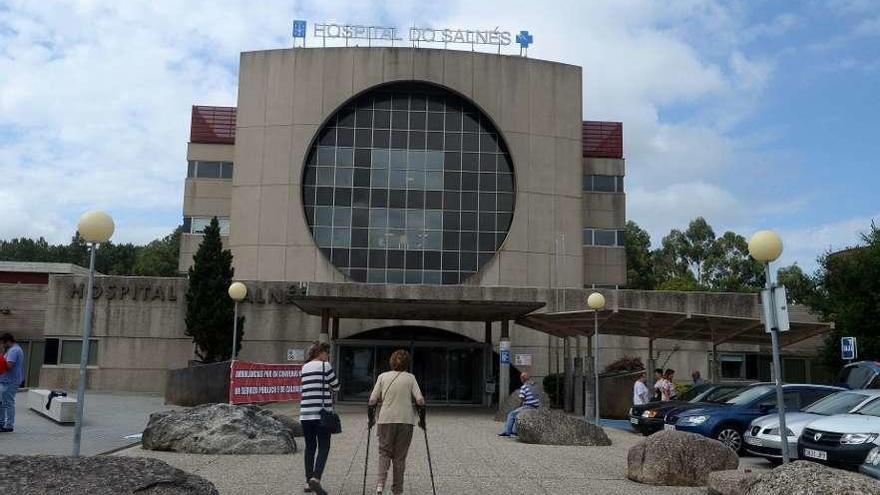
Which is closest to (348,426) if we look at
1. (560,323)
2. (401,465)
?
(560,323)

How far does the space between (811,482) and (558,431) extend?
9436 mm

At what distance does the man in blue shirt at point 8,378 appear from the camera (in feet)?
46.4

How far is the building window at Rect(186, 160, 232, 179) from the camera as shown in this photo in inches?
1777

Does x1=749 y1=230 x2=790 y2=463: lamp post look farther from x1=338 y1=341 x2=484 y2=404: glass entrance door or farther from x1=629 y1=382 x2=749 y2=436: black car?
x1=338 y1=341 x2=484 y2=404: glass entrance door

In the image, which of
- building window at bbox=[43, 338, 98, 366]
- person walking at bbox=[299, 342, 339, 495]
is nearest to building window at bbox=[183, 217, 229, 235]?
building window at bbox=[43, 338, 98, 366]

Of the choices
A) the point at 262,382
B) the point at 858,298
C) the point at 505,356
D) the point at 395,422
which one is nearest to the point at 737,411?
the point at 395,422

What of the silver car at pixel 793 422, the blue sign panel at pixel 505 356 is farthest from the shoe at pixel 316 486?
the blue sign panel at pixel 505 356

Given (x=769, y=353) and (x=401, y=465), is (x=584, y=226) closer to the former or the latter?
(x=769, y=353)

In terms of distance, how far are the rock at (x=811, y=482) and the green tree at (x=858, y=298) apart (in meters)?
24.2

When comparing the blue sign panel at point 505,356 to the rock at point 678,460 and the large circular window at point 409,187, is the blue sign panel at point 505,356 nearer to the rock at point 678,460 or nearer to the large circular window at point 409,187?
the large circular window at point 409,187

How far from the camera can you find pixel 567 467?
1257 centimetres

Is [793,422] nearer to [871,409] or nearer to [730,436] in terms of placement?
[871,409]

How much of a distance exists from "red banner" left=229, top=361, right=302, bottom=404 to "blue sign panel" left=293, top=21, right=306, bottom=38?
21436 mm

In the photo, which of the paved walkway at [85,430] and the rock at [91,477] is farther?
the paved walkway at [85,430]
